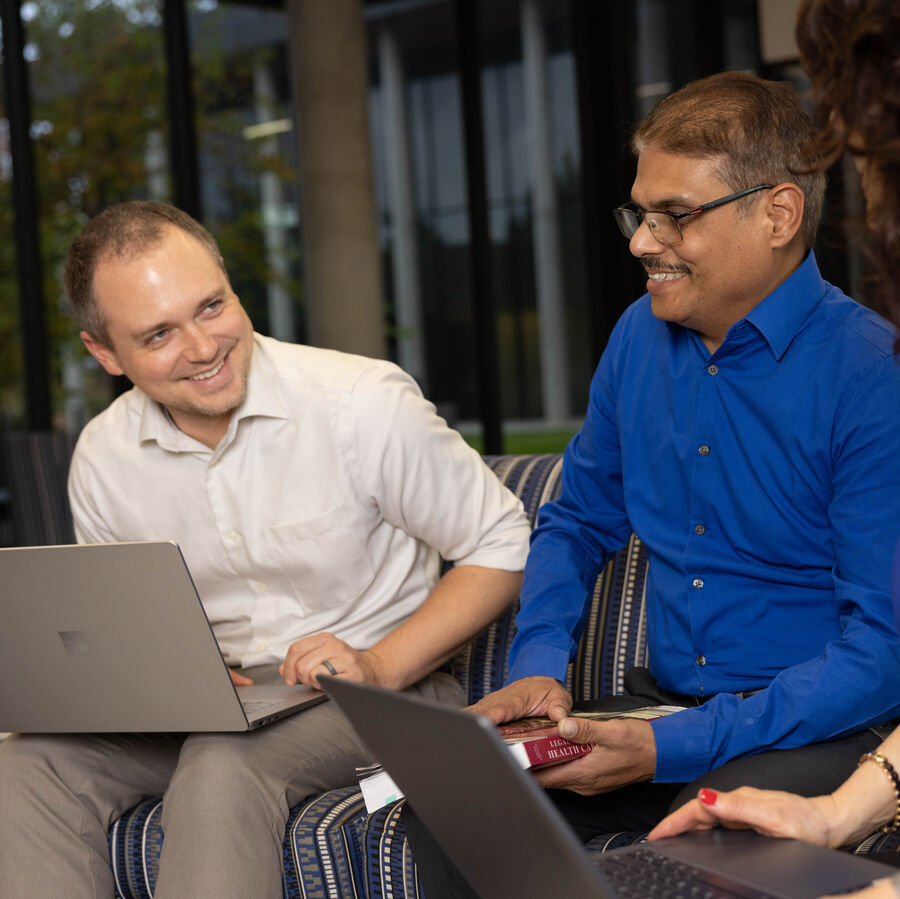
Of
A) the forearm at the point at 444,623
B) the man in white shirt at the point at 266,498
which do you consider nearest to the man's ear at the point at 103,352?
the man in white shirt at the point at 266,498

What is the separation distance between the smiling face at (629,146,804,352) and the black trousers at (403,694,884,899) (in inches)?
23.8

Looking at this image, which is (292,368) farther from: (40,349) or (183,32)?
(183,32)

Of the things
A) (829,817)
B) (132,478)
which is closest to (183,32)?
(132,478)

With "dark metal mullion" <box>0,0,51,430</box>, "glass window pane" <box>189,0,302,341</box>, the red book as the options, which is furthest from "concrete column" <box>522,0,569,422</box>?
the red book

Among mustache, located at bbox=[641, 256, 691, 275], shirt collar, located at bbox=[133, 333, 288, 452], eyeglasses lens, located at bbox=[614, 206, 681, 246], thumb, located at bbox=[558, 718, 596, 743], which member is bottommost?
thumb, located at bbox=[558, 718, 596, 743]

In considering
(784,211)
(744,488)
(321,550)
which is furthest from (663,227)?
(321,550)

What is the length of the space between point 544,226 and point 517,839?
571cm

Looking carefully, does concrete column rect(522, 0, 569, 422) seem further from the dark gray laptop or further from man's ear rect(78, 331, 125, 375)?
the dark gray laptop

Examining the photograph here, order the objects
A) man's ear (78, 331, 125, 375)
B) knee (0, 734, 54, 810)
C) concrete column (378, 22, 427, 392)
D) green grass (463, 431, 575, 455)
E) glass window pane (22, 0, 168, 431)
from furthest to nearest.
Answer: concrete column (378, 22, 427, 392) < green grass (463, 431, 575, 455) < glass window pane (22, 0, 168, 431) < man's ear (78, 331, 125, 375) < knee (0, 734, 54, 810)

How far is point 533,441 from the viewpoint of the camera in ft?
21.1

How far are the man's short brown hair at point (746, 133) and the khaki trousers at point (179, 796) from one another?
1007 mm

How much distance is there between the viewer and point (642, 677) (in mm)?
1912

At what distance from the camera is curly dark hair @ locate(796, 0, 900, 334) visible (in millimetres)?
1075

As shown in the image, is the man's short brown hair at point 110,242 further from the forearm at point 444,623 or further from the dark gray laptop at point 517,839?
the dark gray laptop at point 517,839
